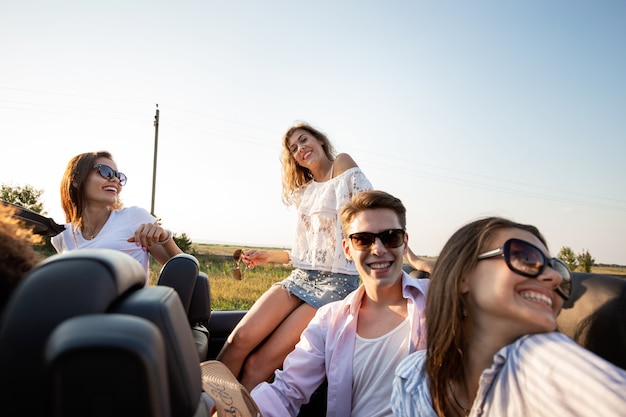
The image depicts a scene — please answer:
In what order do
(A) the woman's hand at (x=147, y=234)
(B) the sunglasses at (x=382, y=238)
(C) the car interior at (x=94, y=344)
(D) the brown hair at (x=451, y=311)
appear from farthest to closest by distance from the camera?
(A) the woman's hand at (x=147, y=234) → (B) the sunglasses at (x=382, y=238) → (D) the brown hair at (x=451, y=311) → (C) the car interior at (x=94, y=344)

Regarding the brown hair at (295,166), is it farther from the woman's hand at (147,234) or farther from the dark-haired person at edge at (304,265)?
the woman's hand at (147,234)

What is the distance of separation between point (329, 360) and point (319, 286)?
2.49 feet

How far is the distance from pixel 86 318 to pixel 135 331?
0.07 metres

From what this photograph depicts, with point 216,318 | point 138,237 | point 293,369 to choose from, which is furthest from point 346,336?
point 216,318

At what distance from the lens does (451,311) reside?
5.42ft

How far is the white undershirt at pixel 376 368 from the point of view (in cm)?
→ 212

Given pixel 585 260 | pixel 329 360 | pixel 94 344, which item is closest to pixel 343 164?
pixel 329 360

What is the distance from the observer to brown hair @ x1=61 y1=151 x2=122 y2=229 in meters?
3.21

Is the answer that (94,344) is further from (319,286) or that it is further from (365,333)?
(319,286)

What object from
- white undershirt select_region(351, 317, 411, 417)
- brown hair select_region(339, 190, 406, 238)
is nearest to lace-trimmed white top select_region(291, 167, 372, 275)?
brown hair select_region(339, 190, 406, 238)

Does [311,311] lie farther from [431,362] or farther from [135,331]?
[135,331]

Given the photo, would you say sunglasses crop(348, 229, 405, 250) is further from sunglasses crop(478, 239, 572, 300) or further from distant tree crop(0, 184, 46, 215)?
distant tree crop(0, 184, 46, 215)

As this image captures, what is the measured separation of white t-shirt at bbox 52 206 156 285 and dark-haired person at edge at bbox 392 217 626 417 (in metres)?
2.00

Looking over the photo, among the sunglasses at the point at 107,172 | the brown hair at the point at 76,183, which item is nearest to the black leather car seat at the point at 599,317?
the sunglasses at the point at 107,172
